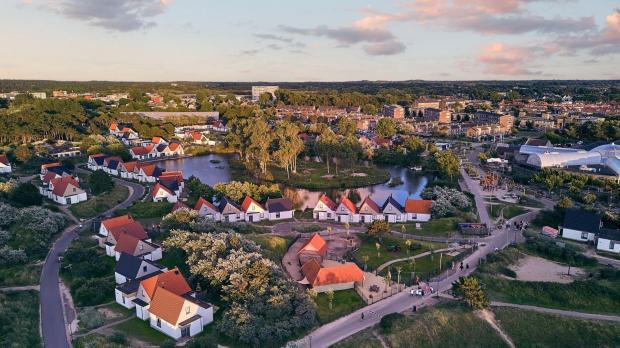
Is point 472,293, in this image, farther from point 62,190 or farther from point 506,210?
point 62,190

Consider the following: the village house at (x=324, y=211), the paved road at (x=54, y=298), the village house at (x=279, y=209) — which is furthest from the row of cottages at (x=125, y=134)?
the village house at (x=324, y=211)

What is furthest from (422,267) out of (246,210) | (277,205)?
Result: (246,210)

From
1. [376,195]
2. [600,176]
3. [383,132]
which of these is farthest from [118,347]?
[383,132]

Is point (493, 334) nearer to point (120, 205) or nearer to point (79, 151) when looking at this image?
point (120, 205)

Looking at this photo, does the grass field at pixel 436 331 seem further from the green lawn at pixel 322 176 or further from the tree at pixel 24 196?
the tree at pixel 24 196

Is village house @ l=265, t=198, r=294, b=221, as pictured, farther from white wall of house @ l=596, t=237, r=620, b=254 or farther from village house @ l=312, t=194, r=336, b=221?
white wall of house @ l=596, t=237, r=620, b=254

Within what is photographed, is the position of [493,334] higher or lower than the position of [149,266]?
lower

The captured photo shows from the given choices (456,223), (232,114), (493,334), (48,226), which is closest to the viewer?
(493,334)
